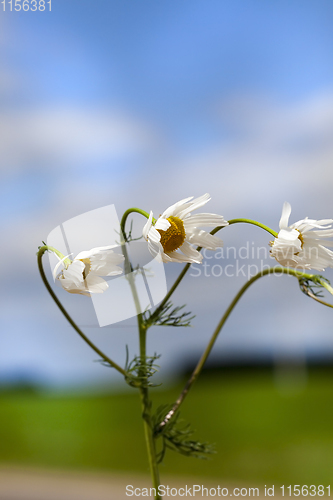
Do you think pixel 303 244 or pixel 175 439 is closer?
pixel 303 244

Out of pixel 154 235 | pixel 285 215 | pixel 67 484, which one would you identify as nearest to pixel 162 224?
pixel 154 235

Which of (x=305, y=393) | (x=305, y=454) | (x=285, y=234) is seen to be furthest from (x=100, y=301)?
(x=305, y=393)

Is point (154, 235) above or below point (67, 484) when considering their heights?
above

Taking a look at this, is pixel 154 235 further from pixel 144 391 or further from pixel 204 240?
pixel 144 391

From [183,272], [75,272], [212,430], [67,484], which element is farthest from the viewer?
[212,430]

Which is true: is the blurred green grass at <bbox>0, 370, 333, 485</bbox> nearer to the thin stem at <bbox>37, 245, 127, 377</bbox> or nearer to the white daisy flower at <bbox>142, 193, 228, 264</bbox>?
the thin stem at <bbox>37, 245, 127, 377</bbox>

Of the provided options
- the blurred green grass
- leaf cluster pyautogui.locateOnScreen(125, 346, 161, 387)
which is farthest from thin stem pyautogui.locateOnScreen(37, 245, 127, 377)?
the blurred green grass

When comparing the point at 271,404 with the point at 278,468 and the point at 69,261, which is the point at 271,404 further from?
the point at 69,261

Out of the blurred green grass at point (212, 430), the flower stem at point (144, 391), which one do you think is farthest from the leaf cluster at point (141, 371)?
the blurred green grass at point (212, 430)
